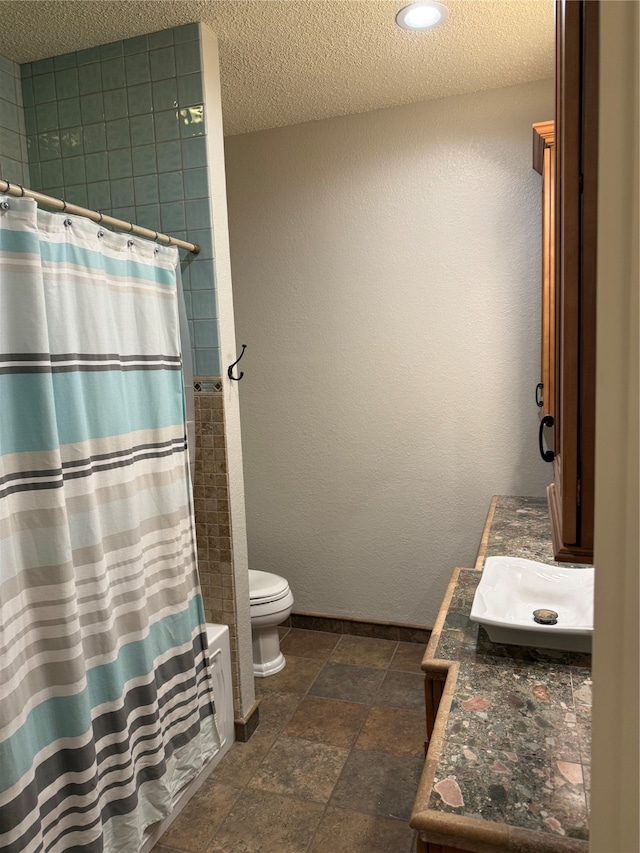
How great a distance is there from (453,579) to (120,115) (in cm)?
202

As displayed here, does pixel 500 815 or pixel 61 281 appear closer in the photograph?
pixel 500 815

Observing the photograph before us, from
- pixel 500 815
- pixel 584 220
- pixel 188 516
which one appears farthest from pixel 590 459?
pixel 188 516

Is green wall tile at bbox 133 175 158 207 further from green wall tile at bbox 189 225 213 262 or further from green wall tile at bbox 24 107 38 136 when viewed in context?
green wall tile at bbox 24 107 38 136

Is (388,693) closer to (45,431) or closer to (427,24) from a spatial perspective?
(45,431)

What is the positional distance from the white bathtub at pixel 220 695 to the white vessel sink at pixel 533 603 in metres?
1.01

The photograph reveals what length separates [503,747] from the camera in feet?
4.01

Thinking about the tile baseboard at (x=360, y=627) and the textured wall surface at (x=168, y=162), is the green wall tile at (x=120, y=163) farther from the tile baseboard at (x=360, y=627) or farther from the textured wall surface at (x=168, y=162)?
the tile baseboard at (x=360, y=627)

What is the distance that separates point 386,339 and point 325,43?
1.27 meters

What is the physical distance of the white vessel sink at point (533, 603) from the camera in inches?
59.5

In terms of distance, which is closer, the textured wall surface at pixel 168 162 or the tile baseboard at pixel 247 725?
the textured wall surface at pixel 168 162

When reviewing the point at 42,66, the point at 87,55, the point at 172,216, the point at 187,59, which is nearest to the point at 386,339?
the point at 172,216

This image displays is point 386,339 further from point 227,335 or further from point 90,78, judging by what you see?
point 90,78

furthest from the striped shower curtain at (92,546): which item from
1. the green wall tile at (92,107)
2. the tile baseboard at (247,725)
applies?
the green wall tile at (92,107)

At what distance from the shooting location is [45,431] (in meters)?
1.46
